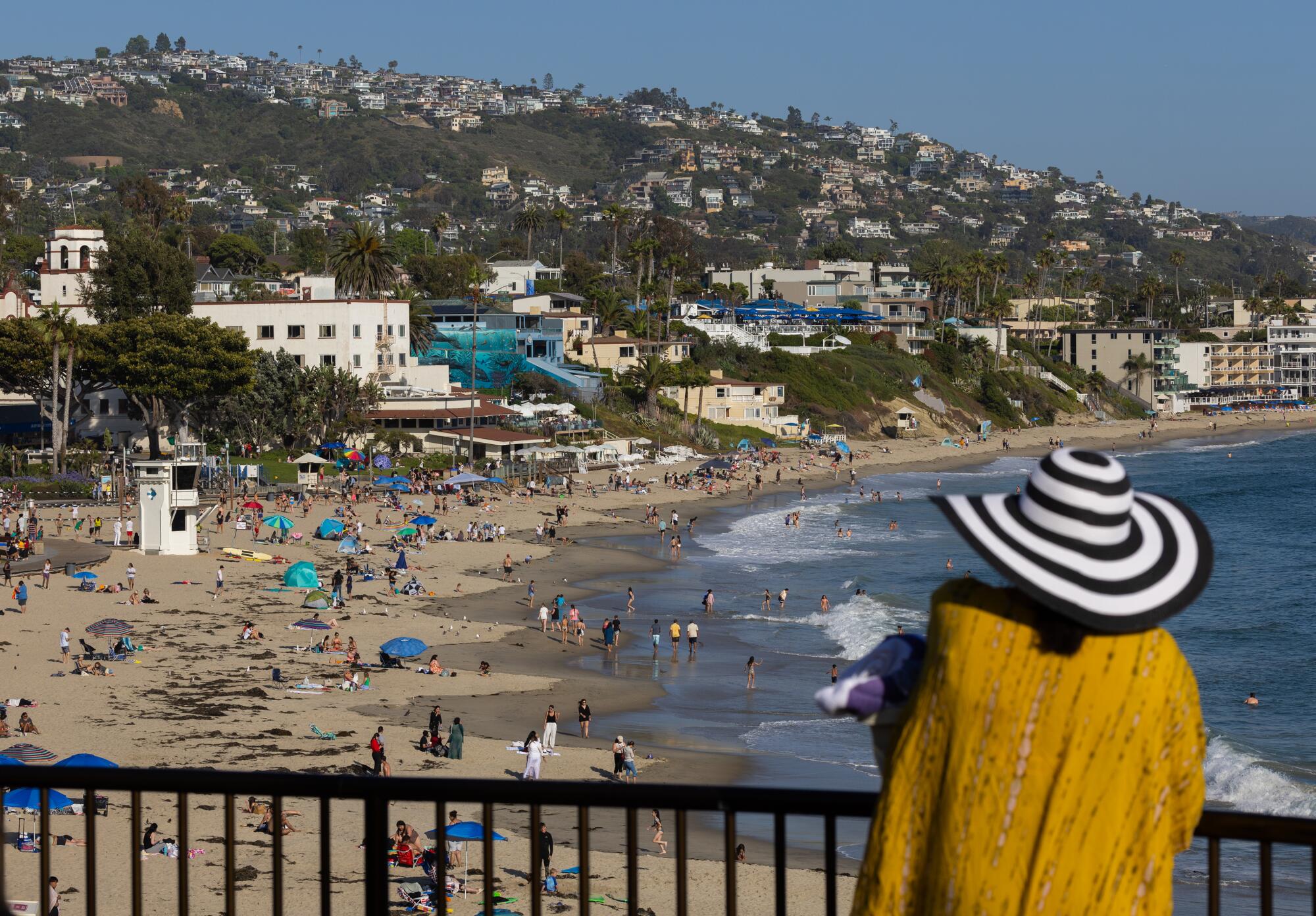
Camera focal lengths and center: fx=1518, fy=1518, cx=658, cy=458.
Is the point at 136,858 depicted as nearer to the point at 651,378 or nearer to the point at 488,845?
the point at 488,845

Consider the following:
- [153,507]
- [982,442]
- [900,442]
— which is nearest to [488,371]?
[900,442]

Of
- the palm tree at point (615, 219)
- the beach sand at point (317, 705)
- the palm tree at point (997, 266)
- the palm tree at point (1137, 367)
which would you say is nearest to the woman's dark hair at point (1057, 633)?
the beach sand at point (317, 705)

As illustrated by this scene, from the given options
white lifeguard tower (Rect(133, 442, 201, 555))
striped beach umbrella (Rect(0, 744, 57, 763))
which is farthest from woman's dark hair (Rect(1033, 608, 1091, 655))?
white lifeguard tower (Rect(133, 442, 201, 555))

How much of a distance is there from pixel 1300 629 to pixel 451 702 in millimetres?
22394

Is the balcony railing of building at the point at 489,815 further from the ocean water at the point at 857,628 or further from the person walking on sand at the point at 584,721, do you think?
the person walking on sand at the point at 584,721

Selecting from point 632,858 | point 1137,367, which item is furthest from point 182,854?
point 1137,367

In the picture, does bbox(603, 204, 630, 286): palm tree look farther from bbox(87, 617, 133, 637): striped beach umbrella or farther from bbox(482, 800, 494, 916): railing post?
bbox(482, 800, 494, 916): railing post

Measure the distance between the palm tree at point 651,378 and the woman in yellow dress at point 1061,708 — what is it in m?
77.7

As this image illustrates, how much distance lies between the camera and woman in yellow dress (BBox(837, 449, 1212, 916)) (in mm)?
2711

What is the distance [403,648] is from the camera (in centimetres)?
2767

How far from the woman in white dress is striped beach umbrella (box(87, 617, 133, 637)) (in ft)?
32.2

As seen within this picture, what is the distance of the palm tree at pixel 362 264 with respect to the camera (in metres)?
77.9

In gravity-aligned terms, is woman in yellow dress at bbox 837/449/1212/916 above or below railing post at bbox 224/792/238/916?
above

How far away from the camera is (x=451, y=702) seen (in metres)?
25.5
